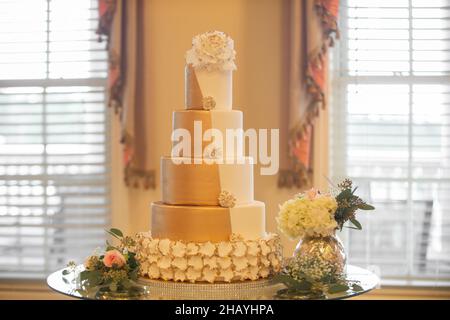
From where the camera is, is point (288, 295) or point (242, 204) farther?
point (242, 204)

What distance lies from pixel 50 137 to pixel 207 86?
70.0 inches

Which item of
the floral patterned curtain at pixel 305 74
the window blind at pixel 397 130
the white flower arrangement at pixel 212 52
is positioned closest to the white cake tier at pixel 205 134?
the white flower arrangement at pixel 212 52

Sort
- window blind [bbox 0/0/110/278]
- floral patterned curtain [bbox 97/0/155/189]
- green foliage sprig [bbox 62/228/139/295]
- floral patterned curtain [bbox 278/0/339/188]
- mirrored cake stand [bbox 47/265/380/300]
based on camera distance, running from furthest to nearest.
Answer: window blind [bbox 0/0/110/278] → floral patterned curtain [bbox 97/0/155/189] → floral patterned curtain [bbox 278/0/339/188] → green foliage sprig [bbox 62/228/139/295] → mirrored cake stand [bbox 47/265/380/300]

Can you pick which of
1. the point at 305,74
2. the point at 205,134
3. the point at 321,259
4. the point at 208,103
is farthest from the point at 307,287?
the point at 305,74

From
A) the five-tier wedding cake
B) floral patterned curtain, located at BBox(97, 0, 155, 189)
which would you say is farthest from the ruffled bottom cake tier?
floral patterned curtain, located at BBox(97, 0, 155, 189)

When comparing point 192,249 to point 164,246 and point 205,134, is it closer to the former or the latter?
point 164,246

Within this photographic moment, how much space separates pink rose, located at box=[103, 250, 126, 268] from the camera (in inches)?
Result: 106

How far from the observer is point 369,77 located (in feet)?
13.6

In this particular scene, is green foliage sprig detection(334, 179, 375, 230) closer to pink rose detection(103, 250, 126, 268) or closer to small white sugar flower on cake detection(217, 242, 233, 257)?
small white sugar flower on cake detection(217, 242, 233, 257)

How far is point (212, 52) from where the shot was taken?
112 inches

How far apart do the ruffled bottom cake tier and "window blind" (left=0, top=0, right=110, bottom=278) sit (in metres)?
1.62
